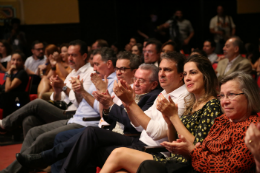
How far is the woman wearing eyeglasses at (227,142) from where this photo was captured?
159 centimetres

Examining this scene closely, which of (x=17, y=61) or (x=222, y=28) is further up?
(x=222, y=28)

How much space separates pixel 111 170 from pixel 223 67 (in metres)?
3.41

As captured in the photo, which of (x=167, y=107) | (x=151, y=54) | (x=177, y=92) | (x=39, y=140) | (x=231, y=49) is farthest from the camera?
(x=231, y=49)

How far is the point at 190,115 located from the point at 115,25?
22.1 ft

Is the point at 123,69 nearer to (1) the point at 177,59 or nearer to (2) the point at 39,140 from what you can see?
(1) the point at 177,59

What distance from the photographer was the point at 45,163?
265 centimetres

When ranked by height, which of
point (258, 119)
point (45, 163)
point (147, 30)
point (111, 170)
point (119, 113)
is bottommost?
point (45, 163)

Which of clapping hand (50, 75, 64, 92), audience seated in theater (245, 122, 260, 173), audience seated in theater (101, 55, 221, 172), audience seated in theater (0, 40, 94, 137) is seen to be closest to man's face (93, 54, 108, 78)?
audience seated in theater (0, 40, 94, 137)

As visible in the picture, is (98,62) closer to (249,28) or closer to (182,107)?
(182,107)

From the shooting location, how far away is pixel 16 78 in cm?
481

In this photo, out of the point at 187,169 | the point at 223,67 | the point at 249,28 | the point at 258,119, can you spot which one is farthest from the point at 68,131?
the point at 249,28

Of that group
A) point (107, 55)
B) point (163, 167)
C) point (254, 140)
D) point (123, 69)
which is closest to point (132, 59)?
point (123, 69)

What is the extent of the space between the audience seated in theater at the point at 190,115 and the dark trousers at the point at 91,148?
1.06 feet

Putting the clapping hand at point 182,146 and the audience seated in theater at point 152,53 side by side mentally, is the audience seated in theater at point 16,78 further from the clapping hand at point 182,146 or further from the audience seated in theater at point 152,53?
the clapping hand at point 182,146
